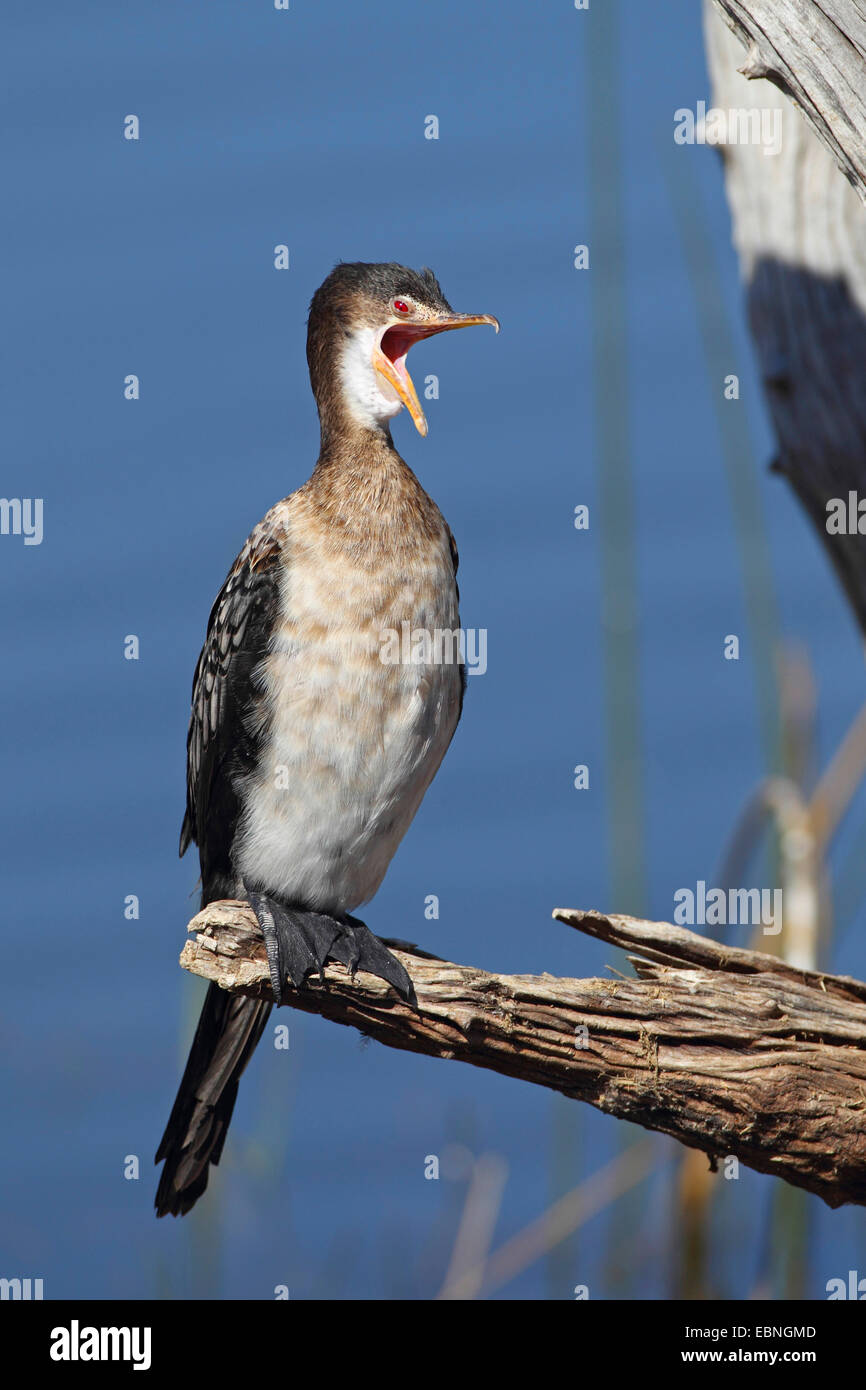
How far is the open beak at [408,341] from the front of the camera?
3086mm

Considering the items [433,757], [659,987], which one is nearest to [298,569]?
[433,757]

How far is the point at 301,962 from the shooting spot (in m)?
2.87

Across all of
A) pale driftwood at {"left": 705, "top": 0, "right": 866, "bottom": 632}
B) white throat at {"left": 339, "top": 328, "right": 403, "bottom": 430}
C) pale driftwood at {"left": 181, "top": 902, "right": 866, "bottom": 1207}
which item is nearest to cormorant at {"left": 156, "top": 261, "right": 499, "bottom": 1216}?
white throat at {"left": 339, "top": 328, "right": 403, "bottom": 430}

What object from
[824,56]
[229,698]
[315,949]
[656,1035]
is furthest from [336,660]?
[824,56]

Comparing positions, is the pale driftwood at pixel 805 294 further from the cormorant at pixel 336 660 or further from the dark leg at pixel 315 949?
the dark leg at pixel 315 949

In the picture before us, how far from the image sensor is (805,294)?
3.72 m


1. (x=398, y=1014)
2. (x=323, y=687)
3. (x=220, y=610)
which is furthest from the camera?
(x=220, y=610)

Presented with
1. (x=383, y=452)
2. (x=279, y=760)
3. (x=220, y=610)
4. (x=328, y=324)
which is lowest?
(x=279, y=760)

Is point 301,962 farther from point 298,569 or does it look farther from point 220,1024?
point 298,569

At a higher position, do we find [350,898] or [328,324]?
[328,324]

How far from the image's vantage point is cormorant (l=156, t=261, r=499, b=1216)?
10.2 feet

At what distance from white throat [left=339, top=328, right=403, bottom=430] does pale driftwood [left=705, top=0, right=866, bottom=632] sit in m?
1.23

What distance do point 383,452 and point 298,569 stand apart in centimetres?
36

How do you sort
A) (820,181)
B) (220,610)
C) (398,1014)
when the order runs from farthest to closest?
(820,181), (220,610), (398,1014)
